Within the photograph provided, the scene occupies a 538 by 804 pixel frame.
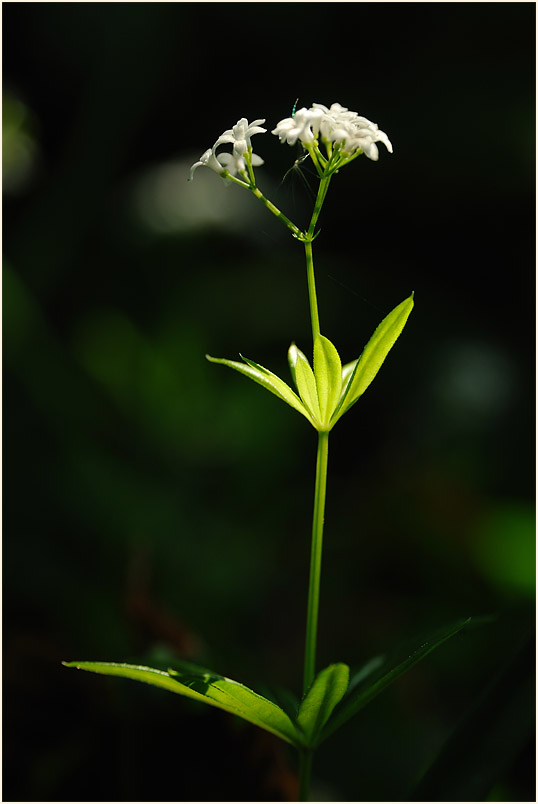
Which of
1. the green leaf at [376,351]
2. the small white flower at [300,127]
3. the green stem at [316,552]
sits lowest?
the green stem at [316,552]

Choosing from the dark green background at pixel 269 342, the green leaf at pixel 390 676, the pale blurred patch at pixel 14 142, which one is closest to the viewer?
the green leaf at pixel 390 676

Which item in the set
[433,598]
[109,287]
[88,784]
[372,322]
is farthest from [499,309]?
[88,784]

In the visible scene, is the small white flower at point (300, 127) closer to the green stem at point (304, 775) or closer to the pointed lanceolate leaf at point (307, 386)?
the pointed lanceolate leaf at point (307, 386)

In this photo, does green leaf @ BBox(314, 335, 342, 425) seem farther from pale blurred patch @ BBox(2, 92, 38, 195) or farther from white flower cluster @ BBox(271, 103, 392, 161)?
pale blurred patch @ BBox(2, 92, 38, 195)

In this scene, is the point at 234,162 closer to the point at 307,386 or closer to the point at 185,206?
the point at 307,386

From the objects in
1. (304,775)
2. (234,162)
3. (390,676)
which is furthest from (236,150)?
(304,775)

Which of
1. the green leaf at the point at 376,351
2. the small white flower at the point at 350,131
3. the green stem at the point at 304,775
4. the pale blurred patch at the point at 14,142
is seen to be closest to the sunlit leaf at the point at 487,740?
the green stem at the point at 304,775

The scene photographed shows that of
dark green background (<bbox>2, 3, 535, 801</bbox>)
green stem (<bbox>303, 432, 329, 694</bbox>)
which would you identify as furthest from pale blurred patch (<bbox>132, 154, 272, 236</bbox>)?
green stem (<bbox>303, 432, 329, 694</bbox>)

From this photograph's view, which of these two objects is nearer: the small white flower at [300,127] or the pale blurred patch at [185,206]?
the small white flower at [300,127]
